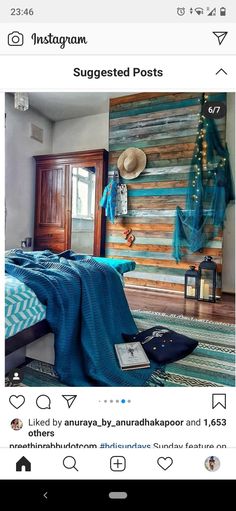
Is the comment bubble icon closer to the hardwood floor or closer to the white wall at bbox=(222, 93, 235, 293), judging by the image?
the hardwood floor

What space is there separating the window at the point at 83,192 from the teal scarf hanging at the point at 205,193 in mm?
860

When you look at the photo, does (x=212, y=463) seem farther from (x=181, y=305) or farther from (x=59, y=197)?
(x=59, y=197)

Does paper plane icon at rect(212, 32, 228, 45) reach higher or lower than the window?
lower

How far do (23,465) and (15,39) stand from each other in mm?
636

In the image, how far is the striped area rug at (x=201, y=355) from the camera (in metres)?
0.81

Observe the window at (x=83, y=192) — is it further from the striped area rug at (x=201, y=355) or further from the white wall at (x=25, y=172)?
the striped area rug at (x=201, y=355)

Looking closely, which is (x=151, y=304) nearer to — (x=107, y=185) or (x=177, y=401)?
(x=107, y=185)

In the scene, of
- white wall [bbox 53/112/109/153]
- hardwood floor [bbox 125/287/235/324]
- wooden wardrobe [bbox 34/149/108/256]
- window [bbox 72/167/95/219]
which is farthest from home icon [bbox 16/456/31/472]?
white wall [bbox 53/112/109/153]

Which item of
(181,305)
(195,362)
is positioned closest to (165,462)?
(195,362)

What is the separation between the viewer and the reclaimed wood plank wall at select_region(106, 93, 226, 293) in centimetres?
214

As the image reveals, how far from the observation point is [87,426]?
37cm

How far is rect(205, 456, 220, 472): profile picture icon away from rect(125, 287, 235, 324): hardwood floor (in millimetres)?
1236

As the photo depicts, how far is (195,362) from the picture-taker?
1.00 meters

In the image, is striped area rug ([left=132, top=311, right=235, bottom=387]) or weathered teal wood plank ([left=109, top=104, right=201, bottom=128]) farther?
weathered teal wood plank ([left=109, top=104, right=201, bottom=128])
